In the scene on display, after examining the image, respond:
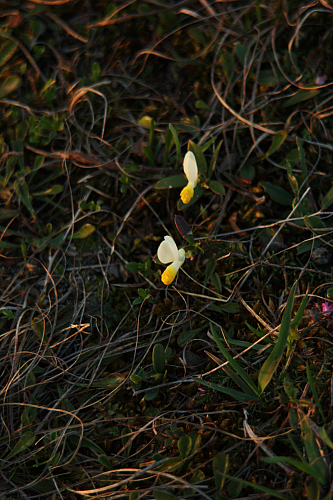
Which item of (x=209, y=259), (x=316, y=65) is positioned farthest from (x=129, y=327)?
(x=316, y=65)

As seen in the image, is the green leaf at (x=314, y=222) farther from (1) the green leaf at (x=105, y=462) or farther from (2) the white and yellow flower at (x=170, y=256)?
(1) the green leaf at (x=105, y=462)

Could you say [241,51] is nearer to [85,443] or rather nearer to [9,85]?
[9,85]

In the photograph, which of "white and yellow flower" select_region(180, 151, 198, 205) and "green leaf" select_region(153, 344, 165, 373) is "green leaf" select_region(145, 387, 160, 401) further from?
"white and yellow flower" select_region(180, 151, 198, 205)

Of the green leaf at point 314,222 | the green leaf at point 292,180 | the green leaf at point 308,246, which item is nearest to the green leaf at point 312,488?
the green leaf at point 308,246

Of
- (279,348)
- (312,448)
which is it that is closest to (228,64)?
(279,348)

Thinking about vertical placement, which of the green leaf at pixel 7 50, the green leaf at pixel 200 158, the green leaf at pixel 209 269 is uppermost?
the green leaf at pixel 7 50
